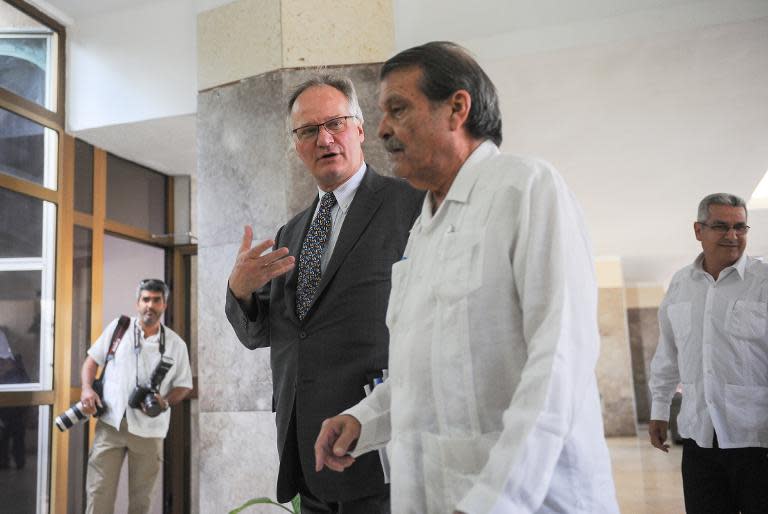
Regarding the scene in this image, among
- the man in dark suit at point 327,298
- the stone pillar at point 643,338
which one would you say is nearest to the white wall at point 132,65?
the man in dark suit at point 327,298

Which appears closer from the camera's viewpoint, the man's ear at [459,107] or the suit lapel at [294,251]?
the man's ear at [459,107]

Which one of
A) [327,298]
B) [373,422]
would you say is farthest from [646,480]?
[373,422]

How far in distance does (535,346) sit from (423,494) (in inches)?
11.6

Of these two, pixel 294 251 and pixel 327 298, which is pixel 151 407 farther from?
pixel 327 298

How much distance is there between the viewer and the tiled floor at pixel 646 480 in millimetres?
5269

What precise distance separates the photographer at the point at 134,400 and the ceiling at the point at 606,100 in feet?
4.20

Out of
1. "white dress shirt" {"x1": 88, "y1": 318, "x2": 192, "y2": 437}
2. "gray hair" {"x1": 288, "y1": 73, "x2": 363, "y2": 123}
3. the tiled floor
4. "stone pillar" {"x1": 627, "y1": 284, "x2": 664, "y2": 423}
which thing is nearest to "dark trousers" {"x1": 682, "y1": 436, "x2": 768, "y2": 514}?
"gray hair" {"x1": 288, "y1": 73, "x2": 363, "y2": 123}

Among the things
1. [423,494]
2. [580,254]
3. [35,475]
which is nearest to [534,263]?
[580,254]

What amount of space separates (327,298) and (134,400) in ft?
10.3

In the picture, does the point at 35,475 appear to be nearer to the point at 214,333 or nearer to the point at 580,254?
the point at 214,333

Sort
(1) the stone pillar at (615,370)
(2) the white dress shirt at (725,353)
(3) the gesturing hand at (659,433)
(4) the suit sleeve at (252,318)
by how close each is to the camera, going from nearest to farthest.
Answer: (4) the suit sleeve at (252,318), (2) the white dress shirt at (725,353), (3) the gesturing hand at (659,433), (1) the stone pillar at (615,370)

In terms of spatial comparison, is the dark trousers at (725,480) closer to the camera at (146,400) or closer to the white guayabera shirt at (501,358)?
the white guayabera shirt at (501,358)

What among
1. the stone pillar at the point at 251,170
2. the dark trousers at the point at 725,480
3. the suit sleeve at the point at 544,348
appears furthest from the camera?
the stone pillar at the point at 251,170

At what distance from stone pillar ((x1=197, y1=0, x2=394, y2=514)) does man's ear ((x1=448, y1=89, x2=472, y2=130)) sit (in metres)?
2.13
